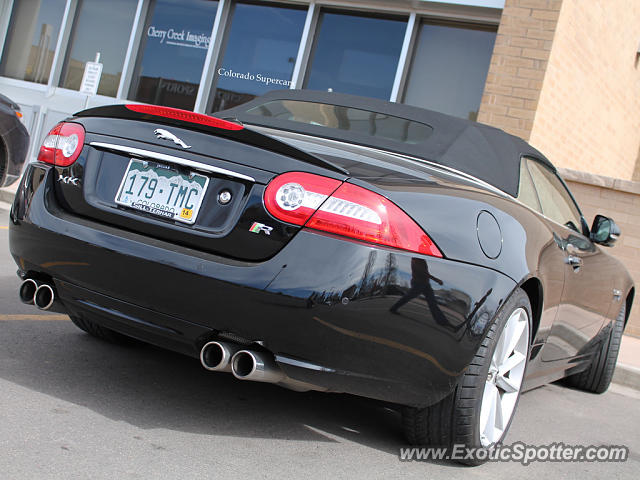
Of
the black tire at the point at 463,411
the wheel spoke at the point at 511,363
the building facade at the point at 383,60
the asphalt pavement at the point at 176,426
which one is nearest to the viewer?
the asphalt pavement at the point at 176,426

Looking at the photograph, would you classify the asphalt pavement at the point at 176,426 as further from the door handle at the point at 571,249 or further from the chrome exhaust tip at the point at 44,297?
the door handle at the point at 571,249

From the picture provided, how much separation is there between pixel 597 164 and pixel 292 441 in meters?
10.9

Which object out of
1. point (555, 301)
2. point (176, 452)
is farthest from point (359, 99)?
point (176, 452)

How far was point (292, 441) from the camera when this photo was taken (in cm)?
296

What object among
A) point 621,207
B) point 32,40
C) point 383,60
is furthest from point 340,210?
point 32,40

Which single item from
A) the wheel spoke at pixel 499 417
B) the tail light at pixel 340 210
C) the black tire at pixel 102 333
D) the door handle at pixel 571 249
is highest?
the door handle at pixel 571 249

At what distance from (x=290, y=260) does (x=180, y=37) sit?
10.8 meters

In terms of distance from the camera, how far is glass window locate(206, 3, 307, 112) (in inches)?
459

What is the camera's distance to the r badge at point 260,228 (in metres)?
2.60

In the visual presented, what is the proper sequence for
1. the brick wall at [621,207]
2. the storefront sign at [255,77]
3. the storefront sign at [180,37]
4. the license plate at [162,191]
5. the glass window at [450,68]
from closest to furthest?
the license plate at [162,191]
the brick wall at [621,207]
the glass window at [450,68]
the storefront sign at [255,77]
the storefront sign at [180,37]

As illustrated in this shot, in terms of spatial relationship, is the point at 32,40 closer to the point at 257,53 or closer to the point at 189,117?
the point at 257,53

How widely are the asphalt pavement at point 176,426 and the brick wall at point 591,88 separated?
6.14 m

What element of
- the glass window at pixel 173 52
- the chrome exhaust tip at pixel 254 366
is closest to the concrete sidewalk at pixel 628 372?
the chrome exhaust tip at pixel 254 366

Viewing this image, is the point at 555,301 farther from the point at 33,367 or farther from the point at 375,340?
A: the point at 33,367
